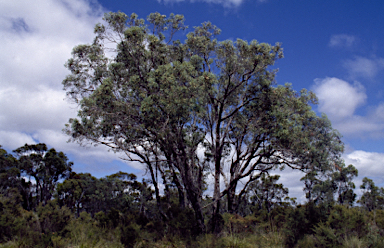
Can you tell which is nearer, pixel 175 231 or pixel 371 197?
pixel 175 231

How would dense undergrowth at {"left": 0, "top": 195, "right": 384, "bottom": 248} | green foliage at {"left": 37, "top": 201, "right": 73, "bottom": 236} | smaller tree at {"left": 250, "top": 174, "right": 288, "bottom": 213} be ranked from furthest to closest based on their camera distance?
smaller tree at {"left": 250, "top": 174, "right": 288, "bottom": 213}
green foliage at {"left": 37, "top": 201, "right": 73, "bottom": 236}
dense undergrowth at {"left": 0, "top": 195, "right": 384, "bottom": 248}

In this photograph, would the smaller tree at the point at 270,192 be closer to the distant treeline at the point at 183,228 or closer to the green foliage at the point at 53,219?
the distant treeline at the point at 183,228

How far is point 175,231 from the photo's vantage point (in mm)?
13438

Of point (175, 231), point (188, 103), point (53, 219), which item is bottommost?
point (175, 231)

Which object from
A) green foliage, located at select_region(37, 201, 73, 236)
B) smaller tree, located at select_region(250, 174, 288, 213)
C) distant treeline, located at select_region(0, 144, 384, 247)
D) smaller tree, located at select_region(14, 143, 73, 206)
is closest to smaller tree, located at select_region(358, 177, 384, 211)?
smaller tree, located at select_region(250, 174, 288, 213)

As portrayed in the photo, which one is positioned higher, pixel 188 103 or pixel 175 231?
pixel 188 103

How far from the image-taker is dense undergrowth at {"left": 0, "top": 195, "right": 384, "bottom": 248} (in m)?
10.8

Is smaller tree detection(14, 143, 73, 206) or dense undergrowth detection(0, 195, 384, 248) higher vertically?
smaller tree detection(14, 143, 73, 206)

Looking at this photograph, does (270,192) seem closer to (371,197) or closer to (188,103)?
(371,197)

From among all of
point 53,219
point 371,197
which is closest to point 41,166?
point 53,219

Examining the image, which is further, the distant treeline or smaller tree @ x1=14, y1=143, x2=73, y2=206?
smaller tree @ x1=14, y1=143, x2=73, y2=206

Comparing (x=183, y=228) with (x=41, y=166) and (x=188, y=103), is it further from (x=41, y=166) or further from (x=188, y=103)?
(x=41, y=166)

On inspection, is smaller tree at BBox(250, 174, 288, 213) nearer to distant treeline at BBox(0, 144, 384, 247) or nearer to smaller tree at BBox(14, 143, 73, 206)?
distant treeline at BBox(0, 144, 384, 247)

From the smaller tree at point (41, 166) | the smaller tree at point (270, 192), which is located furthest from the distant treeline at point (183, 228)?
the smaller tree at point (41, 166)
